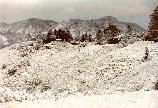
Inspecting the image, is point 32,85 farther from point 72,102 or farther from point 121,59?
point 72,102

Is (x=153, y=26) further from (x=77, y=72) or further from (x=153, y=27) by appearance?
(x=77, y=72)

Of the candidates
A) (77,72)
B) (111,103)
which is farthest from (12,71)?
(111,103)

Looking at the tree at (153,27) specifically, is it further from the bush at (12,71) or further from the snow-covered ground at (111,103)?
the snow-covered ground at (111,103)

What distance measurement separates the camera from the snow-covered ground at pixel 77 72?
30.0 meters

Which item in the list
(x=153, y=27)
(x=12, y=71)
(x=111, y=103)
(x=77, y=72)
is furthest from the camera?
(x=153, y=27)

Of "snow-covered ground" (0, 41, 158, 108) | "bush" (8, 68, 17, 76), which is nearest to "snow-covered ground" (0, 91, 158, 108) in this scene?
"snow-covered ground" (0, 41, 158, 108)

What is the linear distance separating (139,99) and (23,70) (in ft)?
87.0

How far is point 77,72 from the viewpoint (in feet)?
133

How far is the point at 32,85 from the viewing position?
36.8 meters

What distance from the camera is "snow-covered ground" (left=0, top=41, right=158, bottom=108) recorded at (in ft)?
98.5

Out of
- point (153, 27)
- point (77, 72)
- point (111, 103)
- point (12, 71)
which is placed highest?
point (153, 27)

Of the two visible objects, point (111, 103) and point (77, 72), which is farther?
point (77, 72)

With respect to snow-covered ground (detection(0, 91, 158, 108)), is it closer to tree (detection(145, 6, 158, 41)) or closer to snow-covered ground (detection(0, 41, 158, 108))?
snow-covered ground (detection(0, 41, 158, 108))

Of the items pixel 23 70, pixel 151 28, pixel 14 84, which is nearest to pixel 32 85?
pixel 14 84
